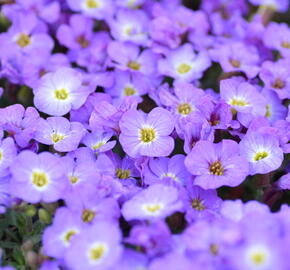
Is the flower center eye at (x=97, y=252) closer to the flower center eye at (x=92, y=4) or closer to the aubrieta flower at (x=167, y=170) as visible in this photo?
the aubrieta flower at (x=167, y=170)

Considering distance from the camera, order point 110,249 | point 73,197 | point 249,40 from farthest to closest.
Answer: point 249,40 < point 73,197 < point 110,249

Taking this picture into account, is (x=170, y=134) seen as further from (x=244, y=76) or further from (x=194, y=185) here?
(x=244, y=76)

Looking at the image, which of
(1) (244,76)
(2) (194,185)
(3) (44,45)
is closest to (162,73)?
(1) (244,76)

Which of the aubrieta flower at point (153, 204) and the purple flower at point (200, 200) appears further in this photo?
the purple flower at point (200, 200)

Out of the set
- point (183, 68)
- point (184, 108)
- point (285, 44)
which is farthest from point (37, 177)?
point (285, 44)

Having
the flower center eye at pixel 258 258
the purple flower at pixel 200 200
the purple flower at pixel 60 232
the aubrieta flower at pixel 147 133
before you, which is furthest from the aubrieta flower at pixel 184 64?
the flower center eye at pixel 258 258

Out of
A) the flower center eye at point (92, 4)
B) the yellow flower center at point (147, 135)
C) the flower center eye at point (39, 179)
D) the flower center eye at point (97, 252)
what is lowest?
the flower center eye at point (92, 4)

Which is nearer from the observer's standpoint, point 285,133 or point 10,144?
point 10,144
